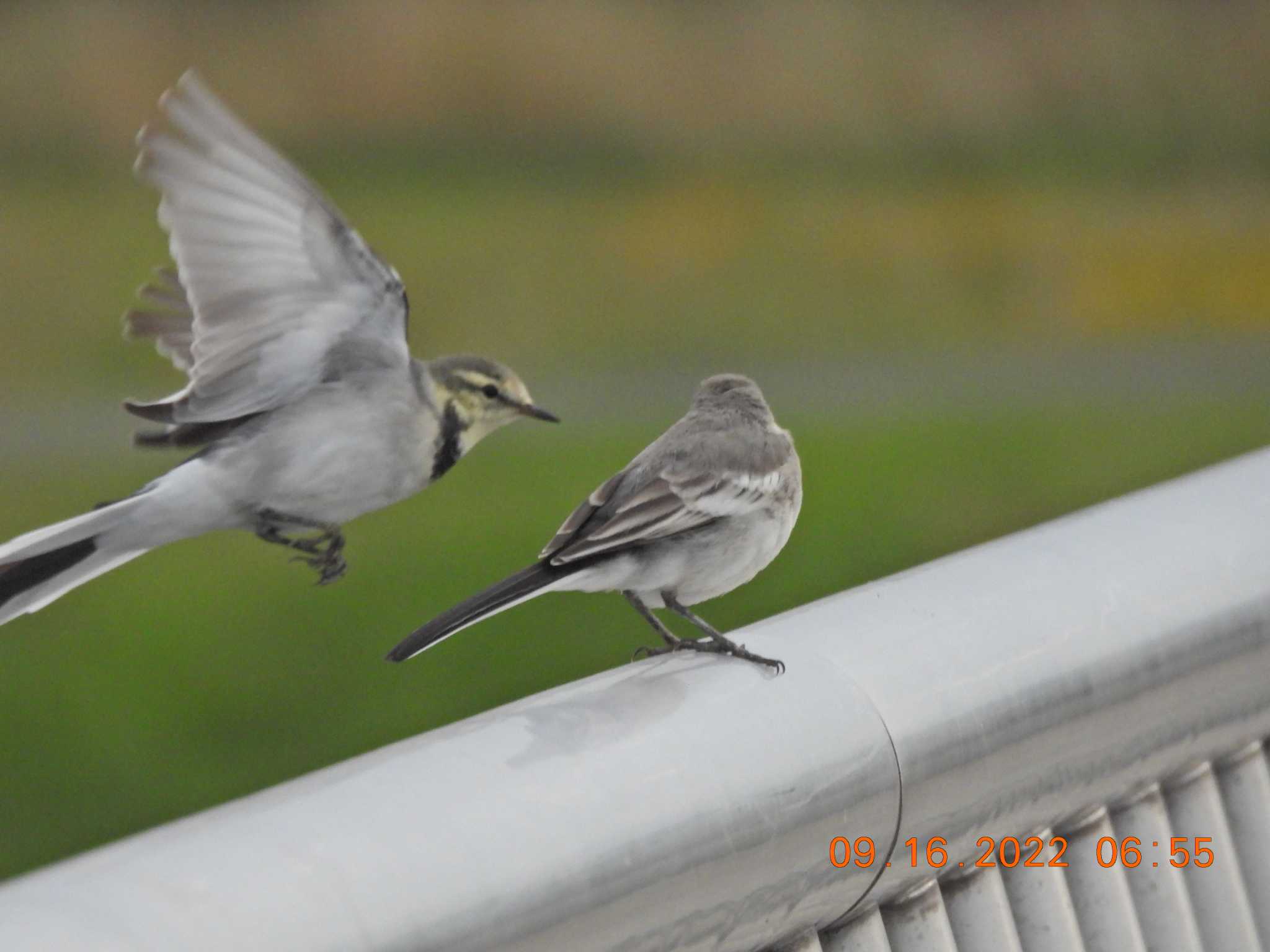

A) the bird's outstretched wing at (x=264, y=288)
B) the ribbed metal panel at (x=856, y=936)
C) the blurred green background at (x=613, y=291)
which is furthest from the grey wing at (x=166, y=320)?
the blurred green background at (x=613, y=291)

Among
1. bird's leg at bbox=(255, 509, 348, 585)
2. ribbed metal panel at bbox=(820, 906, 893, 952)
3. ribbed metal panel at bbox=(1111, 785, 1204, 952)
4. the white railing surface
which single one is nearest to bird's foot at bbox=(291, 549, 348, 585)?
bird's leg at bbox=(255, 509, 348, 585)

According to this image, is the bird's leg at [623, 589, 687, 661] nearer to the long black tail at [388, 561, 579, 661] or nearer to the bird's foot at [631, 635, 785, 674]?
the bird's foot at [631, 635, 785, 674]

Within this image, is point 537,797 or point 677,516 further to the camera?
point 677,516

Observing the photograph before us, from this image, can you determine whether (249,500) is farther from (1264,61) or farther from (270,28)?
(1264,61)

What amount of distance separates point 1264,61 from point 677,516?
3150 millimetres

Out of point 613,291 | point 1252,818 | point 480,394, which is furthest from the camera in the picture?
point 613,291

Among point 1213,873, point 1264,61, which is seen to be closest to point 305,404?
point 1213,873

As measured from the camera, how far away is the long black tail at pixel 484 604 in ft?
1.76

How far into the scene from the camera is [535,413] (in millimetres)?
639

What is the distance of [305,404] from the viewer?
0.63 metres

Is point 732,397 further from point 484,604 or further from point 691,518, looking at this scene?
point 484,604

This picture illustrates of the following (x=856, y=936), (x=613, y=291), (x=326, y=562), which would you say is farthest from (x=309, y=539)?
(x=613, y=291)

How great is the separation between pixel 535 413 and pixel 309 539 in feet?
0.34

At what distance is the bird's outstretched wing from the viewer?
1.91 ft
